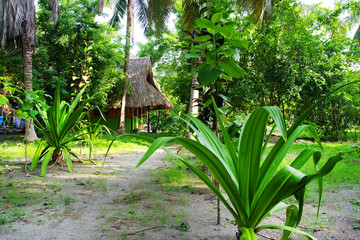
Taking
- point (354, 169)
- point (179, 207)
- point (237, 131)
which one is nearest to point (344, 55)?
point (354, 169)

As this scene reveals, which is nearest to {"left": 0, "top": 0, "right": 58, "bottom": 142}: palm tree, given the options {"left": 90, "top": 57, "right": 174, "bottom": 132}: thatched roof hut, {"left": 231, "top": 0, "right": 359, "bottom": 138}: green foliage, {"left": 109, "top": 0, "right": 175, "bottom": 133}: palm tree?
{"left": 109, "top": 0, "right": 175, "bottom": 133}: palm tree

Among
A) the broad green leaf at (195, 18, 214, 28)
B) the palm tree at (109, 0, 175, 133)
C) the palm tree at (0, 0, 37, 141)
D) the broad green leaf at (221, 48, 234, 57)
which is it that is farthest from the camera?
the palm tree at (109, 0, 175, 133)

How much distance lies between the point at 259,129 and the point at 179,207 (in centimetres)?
116

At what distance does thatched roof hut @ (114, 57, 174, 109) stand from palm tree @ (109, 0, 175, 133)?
1633 millimetres

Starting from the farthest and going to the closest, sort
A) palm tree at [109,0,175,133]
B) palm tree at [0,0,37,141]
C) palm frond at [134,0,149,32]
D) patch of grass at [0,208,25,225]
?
palm frond at [134,0,149,32]
palm tree at [109,0,175,133]
palm tree at [0,0,37,141]
patch of grass at [0,208,25,225]

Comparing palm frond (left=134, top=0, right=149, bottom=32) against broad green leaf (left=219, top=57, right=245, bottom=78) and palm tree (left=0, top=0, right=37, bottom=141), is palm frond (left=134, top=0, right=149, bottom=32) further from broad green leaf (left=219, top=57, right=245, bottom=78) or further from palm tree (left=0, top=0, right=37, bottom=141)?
broad green leaf (left=219, top=57, right=245, bottom=78)

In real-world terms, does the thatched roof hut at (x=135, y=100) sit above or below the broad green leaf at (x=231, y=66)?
above

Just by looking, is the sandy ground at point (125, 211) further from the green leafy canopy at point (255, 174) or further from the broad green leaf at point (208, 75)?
the broad green leaf at point (208, 75)

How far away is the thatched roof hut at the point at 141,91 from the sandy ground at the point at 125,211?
30.4ft

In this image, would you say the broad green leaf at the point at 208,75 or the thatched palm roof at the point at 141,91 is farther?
the thatched palm roof at the point at 141,91

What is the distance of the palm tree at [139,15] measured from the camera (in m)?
7.60

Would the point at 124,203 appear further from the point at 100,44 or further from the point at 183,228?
the point at 100,44

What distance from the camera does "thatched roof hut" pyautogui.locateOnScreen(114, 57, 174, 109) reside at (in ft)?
39.1

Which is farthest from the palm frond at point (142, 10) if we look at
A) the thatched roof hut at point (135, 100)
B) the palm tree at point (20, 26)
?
the palm tree at point (20, 26)
